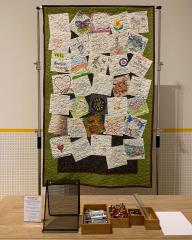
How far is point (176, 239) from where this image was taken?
137 centimetres

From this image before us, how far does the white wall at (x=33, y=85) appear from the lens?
9.06ft

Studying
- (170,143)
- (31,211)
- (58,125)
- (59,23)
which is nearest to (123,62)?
(59,23)

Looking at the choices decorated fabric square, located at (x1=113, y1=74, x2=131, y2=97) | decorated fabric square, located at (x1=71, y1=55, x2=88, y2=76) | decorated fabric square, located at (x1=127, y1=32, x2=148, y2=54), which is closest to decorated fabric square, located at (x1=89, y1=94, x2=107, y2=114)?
decorated fabric square, located at (x1=113, y1=74, x2=131, y2=97)

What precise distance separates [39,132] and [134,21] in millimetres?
1112

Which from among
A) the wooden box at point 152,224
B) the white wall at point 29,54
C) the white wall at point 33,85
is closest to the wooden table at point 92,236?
the wooden box at point 152,224

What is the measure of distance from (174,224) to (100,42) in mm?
1430

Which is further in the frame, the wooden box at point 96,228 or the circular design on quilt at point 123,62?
the circular design on quilt at point 123,62

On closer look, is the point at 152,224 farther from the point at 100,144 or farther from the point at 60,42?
the point at 60,42

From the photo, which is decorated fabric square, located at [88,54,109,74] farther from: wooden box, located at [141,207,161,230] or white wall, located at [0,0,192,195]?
wooden box, located at [141,207,161,230]

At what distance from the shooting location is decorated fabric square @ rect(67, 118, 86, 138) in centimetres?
241

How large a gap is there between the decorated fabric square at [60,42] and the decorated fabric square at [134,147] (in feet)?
2.74

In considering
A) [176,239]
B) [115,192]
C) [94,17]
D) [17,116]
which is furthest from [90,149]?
[176,239]

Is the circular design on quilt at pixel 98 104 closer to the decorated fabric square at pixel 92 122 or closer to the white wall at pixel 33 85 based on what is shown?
the decorated fabric square at pixel 92 122

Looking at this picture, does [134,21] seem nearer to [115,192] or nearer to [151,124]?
[151,124]
